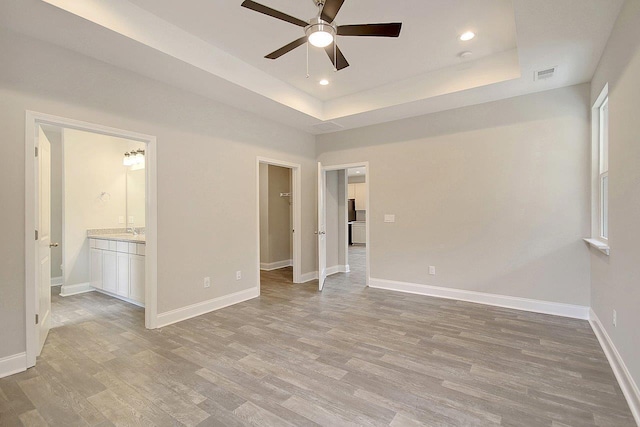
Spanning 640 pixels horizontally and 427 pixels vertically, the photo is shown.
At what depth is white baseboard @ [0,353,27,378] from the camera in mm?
2410

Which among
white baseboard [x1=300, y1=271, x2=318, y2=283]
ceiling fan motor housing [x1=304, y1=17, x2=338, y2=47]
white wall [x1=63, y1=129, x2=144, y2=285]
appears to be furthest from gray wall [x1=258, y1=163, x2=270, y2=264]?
ceiling fan motor housing [x1=304, y1=17, x2=338, y2=47]

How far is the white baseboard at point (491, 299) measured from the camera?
3.66 meters

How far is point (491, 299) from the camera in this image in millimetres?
4168

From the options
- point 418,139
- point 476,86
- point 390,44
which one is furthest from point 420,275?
point 390,44

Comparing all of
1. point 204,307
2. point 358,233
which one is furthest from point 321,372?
point 358,233

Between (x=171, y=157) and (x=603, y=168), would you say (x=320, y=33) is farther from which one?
(x=603, y=168)

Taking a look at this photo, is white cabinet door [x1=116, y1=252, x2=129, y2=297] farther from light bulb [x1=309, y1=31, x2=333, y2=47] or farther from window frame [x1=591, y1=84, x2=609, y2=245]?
window frame [x1=591, y1=84, x2=609, y2=245]

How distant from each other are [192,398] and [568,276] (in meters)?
4.26

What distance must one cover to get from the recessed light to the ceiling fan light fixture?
5.39ft

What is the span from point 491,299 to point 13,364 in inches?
204

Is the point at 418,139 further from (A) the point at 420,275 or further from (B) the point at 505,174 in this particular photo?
(A) the point at 420,275

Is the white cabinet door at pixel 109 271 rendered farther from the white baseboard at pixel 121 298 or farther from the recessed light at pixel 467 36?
the recessed light at pixel 467 36

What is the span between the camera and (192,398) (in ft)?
7.00

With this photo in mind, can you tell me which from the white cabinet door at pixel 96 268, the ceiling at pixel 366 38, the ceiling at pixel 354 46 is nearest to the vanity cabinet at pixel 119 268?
the white cabinet door at pixel 96 268
